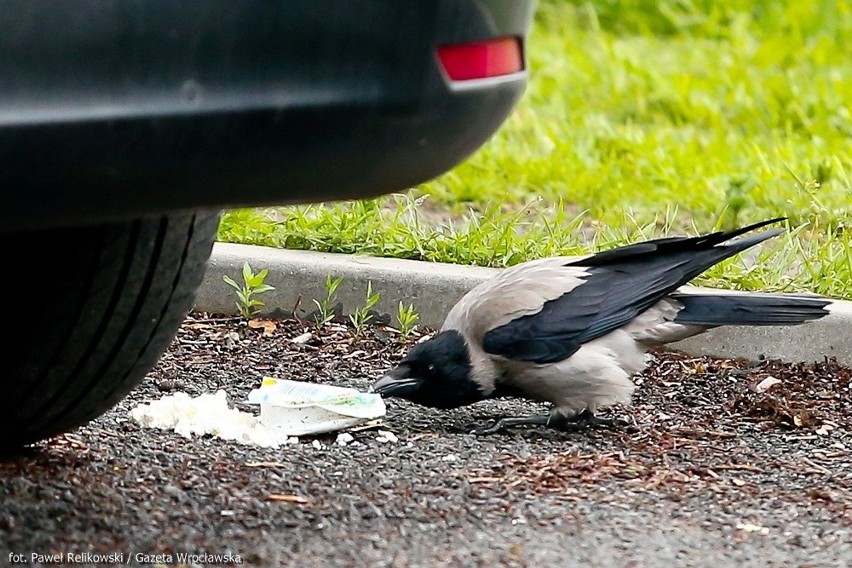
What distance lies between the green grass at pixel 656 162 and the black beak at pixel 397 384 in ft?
3.56

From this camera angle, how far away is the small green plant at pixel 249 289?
185 inches

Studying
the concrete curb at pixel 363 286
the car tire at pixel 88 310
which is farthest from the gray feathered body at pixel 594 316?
the car tire at pixel 88 310

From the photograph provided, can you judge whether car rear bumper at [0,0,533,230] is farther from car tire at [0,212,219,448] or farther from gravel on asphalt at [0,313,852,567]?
gravel on asphalt at [0,313,852,567]

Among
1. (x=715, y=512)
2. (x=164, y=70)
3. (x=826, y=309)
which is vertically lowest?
(x=715, y=512)

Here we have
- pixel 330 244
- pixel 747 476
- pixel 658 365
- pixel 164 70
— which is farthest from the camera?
pixel 330 244

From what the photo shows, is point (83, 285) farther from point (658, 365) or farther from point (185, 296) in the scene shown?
point (658, 365)

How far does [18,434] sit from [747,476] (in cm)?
178

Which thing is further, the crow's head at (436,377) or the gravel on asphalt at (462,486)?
the crow's head at (436,377)

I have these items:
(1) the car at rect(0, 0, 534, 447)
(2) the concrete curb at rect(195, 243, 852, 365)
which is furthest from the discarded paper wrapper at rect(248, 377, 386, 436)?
(1) the car at rect(0, 0, 534, 447)

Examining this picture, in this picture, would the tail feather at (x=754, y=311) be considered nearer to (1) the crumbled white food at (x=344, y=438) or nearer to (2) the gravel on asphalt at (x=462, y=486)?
(2) the gravel on asphalt at (x=462, y=486)

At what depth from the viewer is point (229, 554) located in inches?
112

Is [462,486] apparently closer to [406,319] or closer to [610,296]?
[610,296]

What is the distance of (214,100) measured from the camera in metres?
2.29

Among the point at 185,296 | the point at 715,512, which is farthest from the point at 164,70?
the point at 715,512
